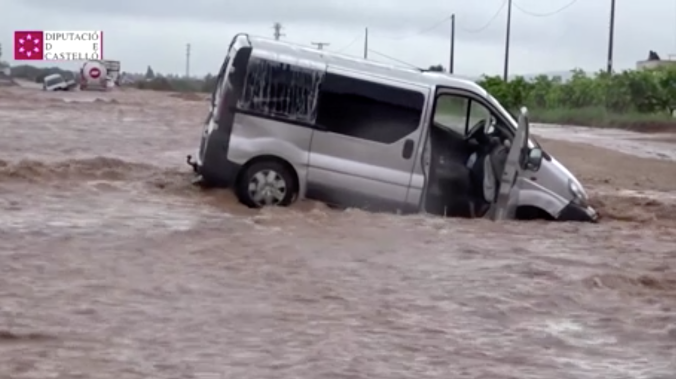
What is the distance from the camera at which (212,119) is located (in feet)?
49.0

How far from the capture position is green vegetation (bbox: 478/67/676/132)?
2192 inches

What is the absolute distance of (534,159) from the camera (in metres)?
14.5

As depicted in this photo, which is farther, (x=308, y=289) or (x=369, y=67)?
(x=369, y=67)

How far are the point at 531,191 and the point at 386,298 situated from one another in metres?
4.92

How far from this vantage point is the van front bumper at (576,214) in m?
15.0

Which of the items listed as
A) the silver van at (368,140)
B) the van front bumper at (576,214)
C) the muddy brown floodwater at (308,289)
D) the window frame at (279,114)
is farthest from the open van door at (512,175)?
the window frame at (279,114)

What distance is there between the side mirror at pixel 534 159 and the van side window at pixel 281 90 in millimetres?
2321

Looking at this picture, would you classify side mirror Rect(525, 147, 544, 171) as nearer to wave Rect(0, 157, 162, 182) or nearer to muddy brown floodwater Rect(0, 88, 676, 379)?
muddy brown floodwater Rect(0, 88, 676, 379)

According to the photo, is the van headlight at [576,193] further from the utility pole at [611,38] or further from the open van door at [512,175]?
the utility pole at [611,38]

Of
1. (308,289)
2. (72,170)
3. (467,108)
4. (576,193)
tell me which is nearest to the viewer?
(308,289)

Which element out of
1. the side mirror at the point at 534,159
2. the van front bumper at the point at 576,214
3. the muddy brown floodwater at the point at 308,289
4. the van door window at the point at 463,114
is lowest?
the muddy brown floodwater at the point at 308,289

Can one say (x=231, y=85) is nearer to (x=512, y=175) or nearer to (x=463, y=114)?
(x=463, y=114)

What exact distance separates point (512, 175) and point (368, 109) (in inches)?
66.0

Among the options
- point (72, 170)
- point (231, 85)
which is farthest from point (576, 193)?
point (72, 170)
